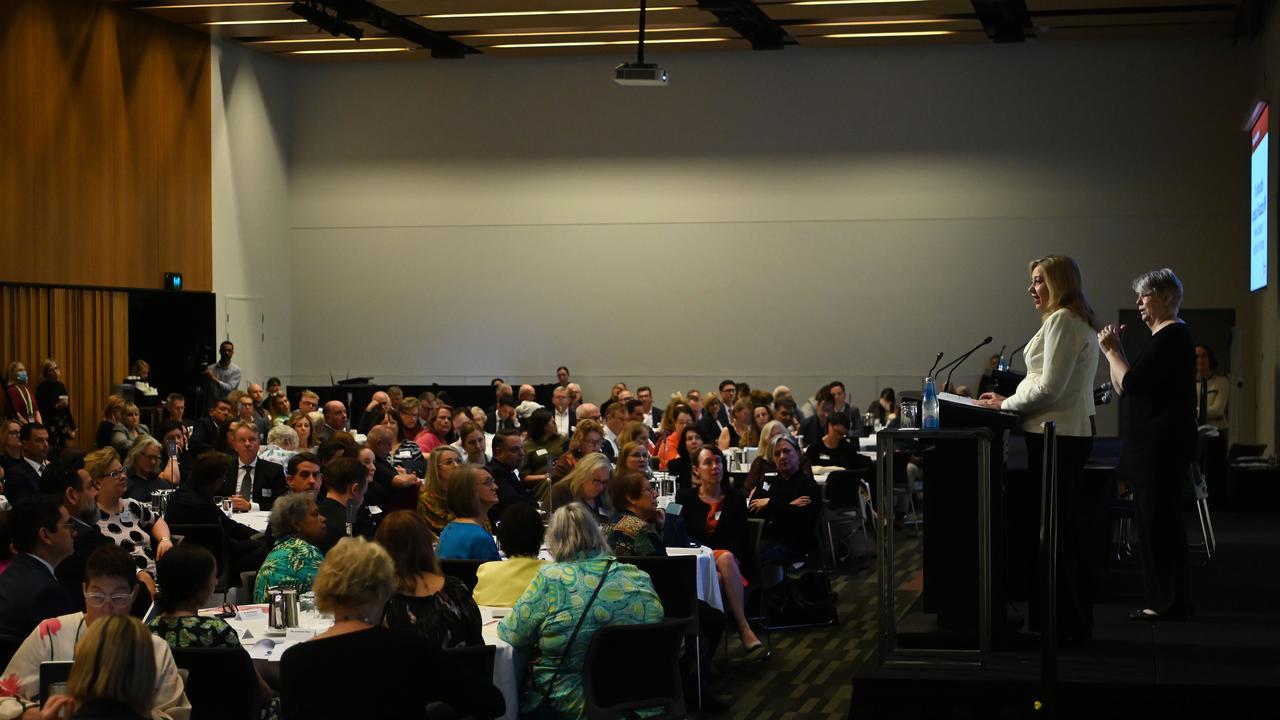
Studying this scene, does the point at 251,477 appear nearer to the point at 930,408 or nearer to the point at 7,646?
the point at 7,646

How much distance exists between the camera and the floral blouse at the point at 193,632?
13.3ft

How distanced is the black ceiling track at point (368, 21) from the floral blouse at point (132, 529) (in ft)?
33.1

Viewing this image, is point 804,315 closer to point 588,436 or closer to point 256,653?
point 588,436

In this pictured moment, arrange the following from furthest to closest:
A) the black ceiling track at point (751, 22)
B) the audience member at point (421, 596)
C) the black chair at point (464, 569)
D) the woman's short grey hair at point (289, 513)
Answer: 1. the black ceiling track at point (751, 22)
2. the black chair at point (464, 569)
3. the woman's short grey hair at point (289, 513)
4. the audience member at point (421, 596)

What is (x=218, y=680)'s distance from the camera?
3.96 m

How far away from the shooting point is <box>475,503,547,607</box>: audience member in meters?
5.41

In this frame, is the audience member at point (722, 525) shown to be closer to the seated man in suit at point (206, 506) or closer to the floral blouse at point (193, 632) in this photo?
the seated man in suit at point (206, 506)

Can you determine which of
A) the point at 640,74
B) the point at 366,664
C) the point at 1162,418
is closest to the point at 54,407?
the point at 640,74

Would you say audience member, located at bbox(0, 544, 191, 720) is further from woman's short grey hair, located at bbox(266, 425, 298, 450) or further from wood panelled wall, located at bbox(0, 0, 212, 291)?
wood panelled wall, located at bbox(0, 0, 212, 291)

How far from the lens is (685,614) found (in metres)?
5.84

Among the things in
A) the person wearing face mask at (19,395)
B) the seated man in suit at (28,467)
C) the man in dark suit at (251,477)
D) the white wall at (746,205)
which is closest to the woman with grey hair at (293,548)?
the seated man in suit at (28,467)

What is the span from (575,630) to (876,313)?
1499 centimetres

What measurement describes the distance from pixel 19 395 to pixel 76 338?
174cm

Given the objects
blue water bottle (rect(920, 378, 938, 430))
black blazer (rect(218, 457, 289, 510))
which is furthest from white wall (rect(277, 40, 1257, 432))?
blue water bottle (rect(920, 378, 938, 430))
